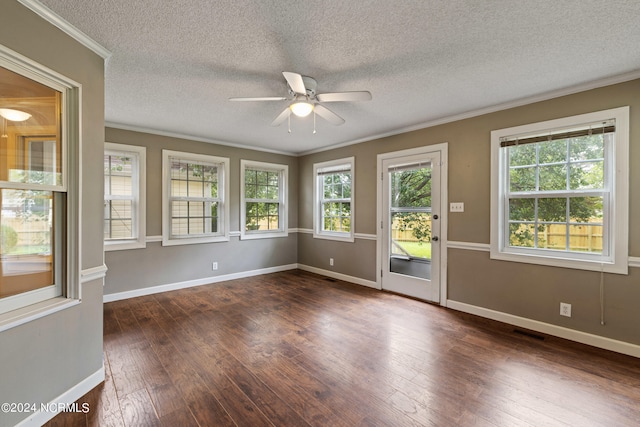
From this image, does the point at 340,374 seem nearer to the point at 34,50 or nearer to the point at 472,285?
the point at 472,285

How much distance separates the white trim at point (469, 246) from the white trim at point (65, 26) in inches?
154

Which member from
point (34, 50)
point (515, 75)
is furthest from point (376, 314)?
point (34, 50)

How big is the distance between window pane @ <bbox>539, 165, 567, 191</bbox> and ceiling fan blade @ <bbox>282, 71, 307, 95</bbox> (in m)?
2.63

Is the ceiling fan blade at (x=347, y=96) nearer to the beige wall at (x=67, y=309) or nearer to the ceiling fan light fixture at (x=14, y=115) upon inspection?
the beige wall at (x=67, y=309)

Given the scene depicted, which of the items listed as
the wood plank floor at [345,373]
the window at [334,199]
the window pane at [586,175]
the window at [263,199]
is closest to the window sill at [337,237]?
the window at [334,199]

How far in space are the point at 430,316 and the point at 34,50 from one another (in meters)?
4.02

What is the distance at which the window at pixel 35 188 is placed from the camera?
4.97 ft

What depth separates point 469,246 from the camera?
11.0 ft

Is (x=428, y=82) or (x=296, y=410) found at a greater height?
(x=428, y=82)

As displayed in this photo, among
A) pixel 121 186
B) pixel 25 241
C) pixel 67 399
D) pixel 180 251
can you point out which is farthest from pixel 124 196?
pixel 67 399

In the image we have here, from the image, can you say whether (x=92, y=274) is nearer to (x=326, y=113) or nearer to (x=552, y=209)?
(x=326, y=113)

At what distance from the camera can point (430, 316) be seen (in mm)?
3232

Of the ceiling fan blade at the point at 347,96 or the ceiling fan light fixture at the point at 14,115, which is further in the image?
the ceiling fan blade at the point at 347,96

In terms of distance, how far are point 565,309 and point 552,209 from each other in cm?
100
